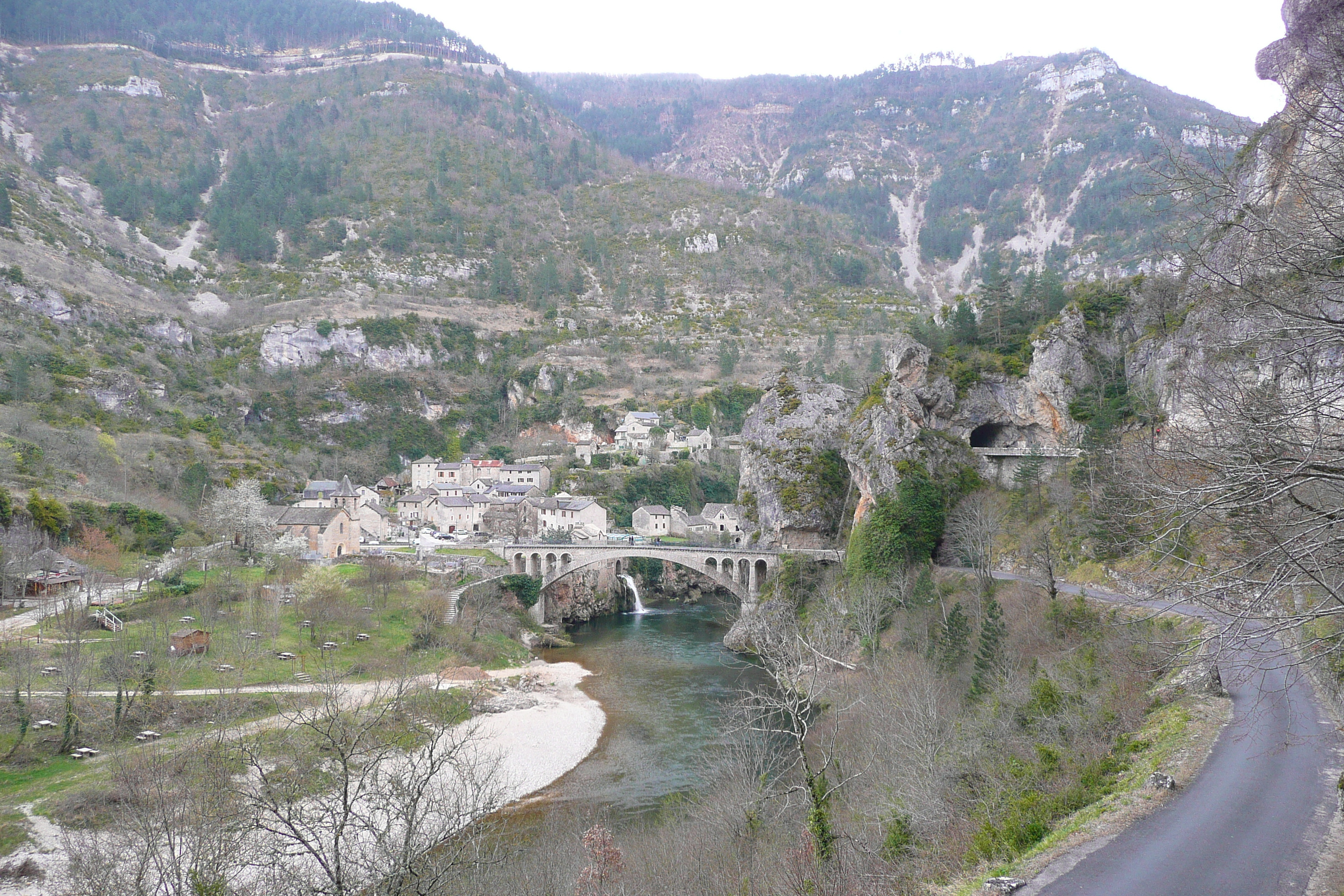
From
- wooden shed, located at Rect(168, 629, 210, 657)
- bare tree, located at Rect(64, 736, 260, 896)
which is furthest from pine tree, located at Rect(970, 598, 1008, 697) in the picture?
wooden shed, located at Rect(168, 629, 210, 657)

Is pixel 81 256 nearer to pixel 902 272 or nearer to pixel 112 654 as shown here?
pixel 112 654

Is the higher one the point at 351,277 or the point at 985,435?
the point at 351,277

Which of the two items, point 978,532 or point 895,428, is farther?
point 895,428

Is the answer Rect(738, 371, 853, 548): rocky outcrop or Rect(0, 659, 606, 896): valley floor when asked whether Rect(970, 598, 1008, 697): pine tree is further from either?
Rect(738, 371, 853, 548): rocky outcrop

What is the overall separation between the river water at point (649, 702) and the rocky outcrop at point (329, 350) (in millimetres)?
63401

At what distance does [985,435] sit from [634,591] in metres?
33.4

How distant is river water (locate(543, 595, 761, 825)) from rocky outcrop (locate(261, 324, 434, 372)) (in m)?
63.4

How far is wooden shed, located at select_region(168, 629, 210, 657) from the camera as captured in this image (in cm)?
3038

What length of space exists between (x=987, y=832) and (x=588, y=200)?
168407 mm

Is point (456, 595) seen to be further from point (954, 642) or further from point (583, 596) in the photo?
point (954, 642)

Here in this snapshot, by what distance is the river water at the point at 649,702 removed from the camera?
79.4 ft

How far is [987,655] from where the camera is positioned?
23078 millimetres

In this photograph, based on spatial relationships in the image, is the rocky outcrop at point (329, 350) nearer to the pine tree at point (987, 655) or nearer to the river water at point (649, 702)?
the river water at point (649, 702)

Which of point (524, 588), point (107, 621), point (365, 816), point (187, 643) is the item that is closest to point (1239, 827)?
point (365, 816)
